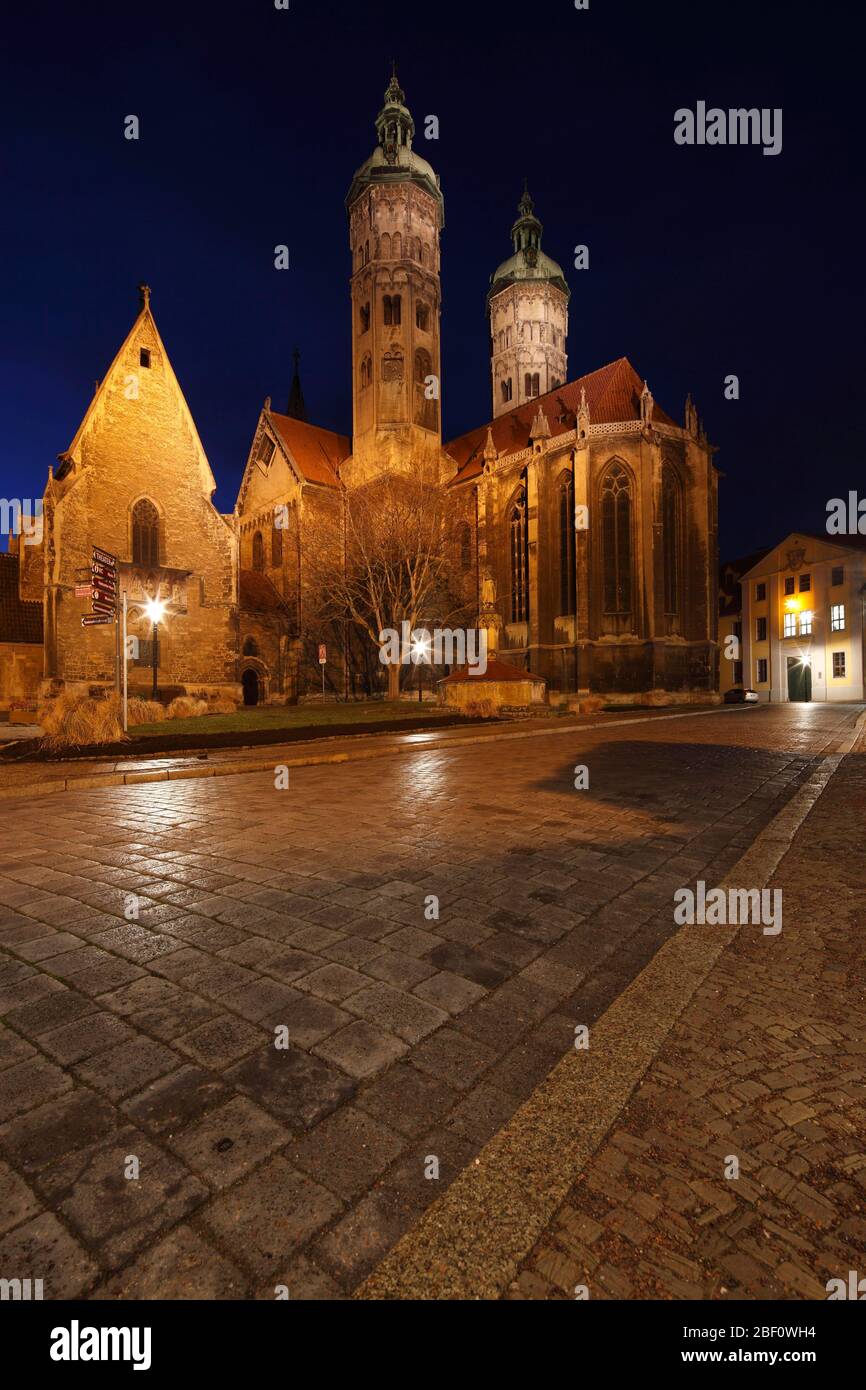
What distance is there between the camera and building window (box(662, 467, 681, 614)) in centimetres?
3322

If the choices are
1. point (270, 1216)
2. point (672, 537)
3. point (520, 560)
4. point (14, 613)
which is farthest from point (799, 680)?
point (14, 613)

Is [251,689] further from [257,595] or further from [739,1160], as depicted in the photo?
[739,1160]

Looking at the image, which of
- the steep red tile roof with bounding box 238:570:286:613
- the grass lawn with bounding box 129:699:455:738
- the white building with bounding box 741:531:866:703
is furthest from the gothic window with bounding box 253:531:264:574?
the white building with bounding box 741:531:866:703

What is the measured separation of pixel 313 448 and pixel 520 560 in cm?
1796

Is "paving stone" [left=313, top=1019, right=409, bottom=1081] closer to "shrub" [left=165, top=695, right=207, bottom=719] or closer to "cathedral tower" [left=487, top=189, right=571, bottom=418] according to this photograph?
"shrub" [left=165, top=695, right=207, bottom=719]

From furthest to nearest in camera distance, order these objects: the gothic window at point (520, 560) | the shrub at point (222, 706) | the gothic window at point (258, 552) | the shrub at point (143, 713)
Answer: the gothic window at point (258, 552)
the gothic window at point (520, 560)
the shrub at point (222, 706)
the shrub at point (143, 713)

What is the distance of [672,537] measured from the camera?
33.8 metres

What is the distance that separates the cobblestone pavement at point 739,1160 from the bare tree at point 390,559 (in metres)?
25.0

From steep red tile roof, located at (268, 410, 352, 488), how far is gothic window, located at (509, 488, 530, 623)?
12659 mm

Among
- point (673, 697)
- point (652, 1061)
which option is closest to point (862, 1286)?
point (652, 1061)

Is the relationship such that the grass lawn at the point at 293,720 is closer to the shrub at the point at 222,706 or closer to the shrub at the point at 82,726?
the shrub at the point at 82,726

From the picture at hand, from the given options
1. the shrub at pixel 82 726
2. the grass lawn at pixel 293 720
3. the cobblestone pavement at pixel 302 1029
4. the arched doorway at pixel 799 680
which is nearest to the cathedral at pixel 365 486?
the grass lawn at pixel 293 720

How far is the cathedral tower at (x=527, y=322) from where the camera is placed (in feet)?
174

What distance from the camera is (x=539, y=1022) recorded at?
2.39 metres
